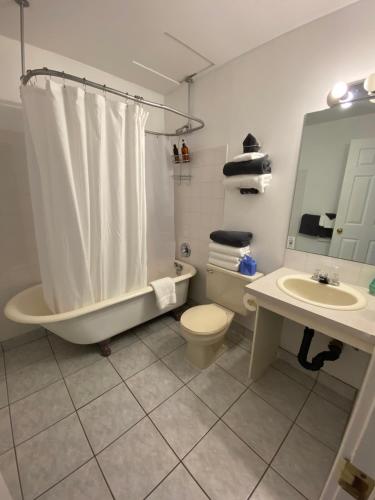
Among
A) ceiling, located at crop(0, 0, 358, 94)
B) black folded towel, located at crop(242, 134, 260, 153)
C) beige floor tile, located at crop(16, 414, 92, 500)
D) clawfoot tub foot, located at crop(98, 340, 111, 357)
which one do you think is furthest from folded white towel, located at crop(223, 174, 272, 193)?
beige floor tile, located at crop(16, 414, 92, 500)

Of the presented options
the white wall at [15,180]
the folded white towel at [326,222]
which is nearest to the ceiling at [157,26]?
the white wall at [15,180]

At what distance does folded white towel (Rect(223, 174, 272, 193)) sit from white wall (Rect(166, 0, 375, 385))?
0.08 meters

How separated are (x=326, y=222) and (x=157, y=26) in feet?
5.61

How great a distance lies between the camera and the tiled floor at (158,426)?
3.34ft

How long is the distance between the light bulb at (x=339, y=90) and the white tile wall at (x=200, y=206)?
828 mm

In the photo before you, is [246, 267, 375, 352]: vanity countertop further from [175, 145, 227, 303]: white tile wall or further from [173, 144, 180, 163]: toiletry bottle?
[173, 144, 180, 163]: toiletry bottle

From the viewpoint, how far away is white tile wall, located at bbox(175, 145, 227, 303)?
1.99 metres

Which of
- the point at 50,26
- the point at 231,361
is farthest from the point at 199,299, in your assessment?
the point at 50,26

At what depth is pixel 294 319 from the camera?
117cm

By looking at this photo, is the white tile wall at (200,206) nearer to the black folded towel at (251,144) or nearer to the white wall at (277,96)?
the white wall at (277,96)

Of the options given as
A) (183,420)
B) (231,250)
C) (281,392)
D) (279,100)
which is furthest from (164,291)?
(279,100)

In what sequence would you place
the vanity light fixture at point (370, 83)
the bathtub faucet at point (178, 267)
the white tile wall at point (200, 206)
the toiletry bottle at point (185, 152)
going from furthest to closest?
1. the bathtub faucet at point (178, 267)
2. the toiletry bottle at point (185, 152)
3. the white tile wall at point (200, 206)
4. the vanity light fixture at point (370, 83)

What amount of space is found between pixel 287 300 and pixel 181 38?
6.19ft

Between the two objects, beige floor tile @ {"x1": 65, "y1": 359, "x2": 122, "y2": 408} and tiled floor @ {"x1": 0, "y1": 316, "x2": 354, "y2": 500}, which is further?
beige floor tile @ {"x1": 65, "y1": 359, "x2": 122, "y2": 408}
